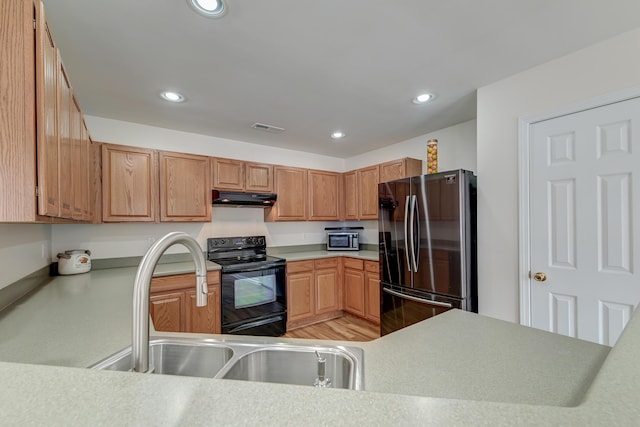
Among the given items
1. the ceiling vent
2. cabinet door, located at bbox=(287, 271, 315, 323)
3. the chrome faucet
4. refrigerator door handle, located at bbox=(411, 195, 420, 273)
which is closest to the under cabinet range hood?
the ceiling vent

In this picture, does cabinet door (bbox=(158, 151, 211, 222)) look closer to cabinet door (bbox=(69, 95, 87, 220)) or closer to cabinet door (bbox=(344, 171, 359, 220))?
cabinet door (bbox=(69, 95, 87, 220))

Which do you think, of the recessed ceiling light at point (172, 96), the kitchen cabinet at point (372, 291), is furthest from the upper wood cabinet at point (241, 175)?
the kitchen cabinet at point (372, 291)

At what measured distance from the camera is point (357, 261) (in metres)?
3.56

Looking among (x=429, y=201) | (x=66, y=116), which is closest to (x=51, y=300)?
(x=66, y=116)

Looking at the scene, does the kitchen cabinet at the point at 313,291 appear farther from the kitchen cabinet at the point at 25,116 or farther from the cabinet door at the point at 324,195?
the kitchen cabinet at the point at 25,116

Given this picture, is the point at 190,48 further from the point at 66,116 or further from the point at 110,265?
the point at 110,265

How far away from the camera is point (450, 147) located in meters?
3.10

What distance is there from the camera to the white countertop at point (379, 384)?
0.31 m

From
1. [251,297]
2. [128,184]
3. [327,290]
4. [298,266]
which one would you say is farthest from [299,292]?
[128,184]

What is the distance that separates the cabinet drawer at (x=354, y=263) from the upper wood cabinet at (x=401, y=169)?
44.1 inches

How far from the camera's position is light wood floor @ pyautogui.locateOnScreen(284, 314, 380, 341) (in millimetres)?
3121

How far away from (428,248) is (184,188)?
98.9 inches

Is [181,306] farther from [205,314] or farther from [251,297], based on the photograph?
[251,297]

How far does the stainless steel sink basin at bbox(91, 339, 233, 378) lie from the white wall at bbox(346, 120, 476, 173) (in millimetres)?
2922
